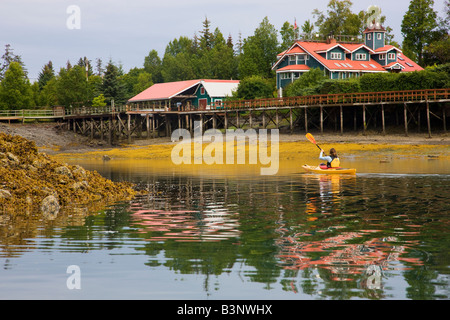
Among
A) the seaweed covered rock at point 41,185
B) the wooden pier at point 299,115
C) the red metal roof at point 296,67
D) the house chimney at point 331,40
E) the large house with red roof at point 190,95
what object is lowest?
the seaweed covered rock at point 41,185

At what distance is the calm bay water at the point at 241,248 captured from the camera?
920 cm

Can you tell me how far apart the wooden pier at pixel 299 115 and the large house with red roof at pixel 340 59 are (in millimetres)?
10315

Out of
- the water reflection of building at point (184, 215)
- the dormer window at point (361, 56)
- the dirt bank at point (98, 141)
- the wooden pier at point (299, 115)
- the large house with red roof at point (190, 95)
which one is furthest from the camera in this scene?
the large house with red roof at point (190, 95)

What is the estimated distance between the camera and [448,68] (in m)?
55.5

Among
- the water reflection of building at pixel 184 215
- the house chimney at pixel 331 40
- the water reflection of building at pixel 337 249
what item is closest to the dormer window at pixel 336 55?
the house chimney at pixel 331 40

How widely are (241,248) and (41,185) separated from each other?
10903 mm

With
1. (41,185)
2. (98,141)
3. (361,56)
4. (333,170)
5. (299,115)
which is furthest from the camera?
(361,56)

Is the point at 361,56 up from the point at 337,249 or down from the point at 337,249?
up

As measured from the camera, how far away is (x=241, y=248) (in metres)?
12.2

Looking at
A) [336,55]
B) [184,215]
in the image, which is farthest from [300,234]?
[336,55]

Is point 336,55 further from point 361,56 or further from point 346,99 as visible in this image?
point 346,99

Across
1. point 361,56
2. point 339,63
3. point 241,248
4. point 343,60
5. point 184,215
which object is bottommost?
point 184,215

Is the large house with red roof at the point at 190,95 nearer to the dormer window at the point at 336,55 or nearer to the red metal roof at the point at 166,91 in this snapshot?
the red metal roof at the point at 166,91
